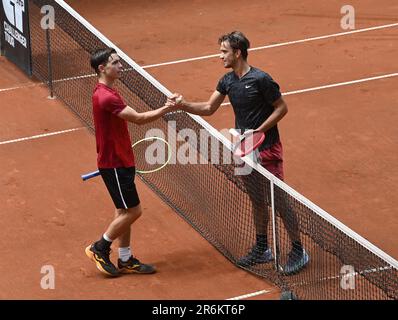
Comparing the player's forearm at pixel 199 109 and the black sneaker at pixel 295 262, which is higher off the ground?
the player's forearm at pixel 199 109

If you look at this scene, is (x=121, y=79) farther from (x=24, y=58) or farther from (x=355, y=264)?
(x=355, y=264)

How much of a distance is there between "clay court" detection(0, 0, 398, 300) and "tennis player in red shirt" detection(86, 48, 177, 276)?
43 centimetres

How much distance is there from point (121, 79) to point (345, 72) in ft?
13.2

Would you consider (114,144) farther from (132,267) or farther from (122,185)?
(132,267)

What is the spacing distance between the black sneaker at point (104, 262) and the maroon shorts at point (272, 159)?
68.2 inches

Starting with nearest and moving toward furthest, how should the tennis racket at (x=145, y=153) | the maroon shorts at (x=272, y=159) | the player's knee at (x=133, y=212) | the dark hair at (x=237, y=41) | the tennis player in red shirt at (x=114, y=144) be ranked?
the tennis player in red shirt at (x=114, y=144)
the dark hair at (x=237, y=41)
the player's knee at (x=133, y=212)
the maroon shorts at (x=272, y=159)
the tennis racket at (x=145, y=153)

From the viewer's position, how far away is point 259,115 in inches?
461

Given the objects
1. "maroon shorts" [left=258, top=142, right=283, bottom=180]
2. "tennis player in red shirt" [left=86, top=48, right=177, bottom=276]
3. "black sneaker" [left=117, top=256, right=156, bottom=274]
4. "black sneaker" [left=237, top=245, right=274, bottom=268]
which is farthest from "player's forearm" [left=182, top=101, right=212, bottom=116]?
"black sneaker" [left=117, top=256, right=156, bottom=274]

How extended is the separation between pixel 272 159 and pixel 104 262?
1901 mm

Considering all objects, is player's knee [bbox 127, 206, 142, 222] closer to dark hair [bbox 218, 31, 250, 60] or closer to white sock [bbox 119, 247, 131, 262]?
white sock [bbox 119, 247, 131, 262]

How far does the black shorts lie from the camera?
1162 centimetres

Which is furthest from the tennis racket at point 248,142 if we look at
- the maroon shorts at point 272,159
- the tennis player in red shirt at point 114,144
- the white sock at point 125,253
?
the white sock at point 125,253

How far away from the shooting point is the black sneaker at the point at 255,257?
11.9 meters

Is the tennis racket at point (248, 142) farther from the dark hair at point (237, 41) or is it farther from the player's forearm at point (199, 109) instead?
the dark hair at point (237, 41)
